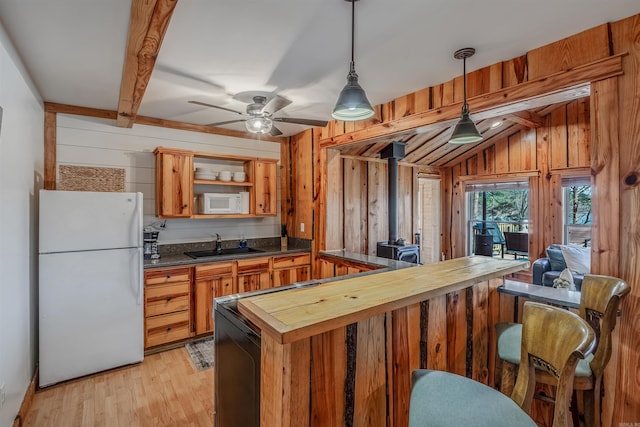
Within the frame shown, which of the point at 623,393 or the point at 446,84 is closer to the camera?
the point at 623,393

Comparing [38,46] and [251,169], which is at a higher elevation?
[38,46]

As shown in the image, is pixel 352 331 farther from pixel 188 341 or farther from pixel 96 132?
pixel 96 132

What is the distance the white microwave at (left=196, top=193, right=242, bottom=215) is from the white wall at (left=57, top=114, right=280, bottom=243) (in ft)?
0.90

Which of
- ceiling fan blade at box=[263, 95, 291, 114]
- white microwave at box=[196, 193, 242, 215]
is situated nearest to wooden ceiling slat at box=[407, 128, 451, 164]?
white microwave at box=[196, 193, 242, 215]

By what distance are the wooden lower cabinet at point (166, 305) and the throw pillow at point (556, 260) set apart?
510 cm

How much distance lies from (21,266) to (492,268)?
3.20m

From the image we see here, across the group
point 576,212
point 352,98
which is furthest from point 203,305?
point 576,212

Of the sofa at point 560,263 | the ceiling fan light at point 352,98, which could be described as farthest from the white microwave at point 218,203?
the sofa at point 560,263

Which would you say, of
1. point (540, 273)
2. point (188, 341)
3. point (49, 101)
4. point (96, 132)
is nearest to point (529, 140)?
point (540, 273)

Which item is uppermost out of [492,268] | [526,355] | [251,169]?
[251,169]

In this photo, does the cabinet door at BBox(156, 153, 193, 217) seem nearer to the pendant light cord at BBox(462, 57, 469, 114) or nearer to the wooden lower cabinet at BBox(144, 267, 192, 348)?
the wooden lower cabinet at BBox(144, 267, 192, 348)

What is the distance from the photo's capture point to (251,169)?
167 inches

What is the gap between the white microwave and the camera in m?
3.88

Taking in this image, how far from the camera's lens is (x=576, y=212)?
513 cm
